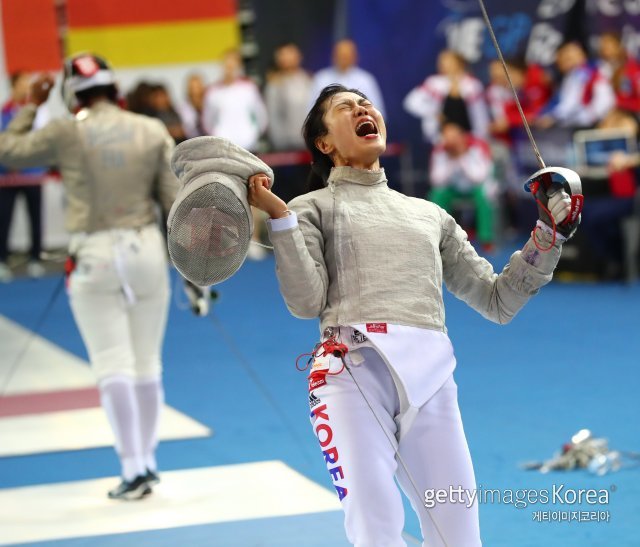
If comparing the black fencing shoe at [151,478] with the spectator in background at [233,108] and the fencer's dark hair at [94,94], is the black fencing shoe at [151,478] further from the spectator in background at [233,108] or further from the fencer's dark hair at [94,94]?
the spectator in background at [233,108]

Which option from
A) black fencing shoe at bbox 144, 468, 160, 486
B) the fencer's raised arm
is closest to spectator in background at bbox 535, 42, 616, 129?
black fencing shoe at bbox 144, 468, 160, 486

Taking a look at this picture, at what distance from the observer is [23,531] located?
15.6ft

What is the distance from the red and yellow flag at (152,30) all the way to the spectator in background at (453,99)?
259 cm

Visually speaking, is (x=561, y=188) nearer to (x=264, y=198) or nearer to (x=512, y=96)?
(x=264, y=198)

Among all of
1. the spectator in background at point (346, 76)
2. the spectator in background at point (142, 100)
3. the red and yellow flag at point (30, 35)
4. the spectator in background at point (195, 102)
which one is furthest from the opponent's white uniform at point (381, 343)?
the red and yellow flag at point (30, 35)

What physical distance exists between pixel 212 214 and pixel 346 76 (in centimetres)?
1088

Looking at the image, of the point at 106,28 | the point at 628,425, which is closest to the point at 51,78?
the point at 628,425

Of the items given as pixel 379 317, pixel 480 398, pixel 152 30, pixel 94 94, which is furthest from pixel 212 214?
pixel 152 30

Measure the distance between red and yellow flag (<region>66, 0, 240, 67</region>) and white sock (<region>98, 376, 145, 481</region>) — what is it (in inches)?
395

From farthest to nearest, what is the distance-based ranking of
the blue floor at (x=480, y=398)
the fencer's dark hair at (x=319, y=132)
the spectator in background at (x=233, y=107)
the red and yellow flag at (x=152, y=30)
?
the red and yellow flag at (x=152, y=30) < the spectator in background at (x=233, y=107) < the blue floor at (x=480, y=398) < the fencer's dark hair at (x=319, y=132)

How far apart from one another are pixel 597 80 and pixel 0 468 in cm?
776

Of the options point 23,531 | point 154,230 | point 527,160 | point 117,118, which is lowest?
point 527,160

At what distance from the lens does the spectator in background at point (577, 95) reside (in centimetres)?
1170

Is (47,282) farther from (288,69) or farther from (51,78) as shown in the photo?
(51,78)
